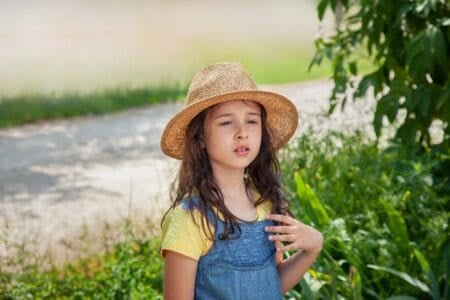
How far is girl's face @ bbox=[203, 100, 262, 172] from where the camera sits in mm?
2639

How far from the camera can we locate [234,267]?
104 inches

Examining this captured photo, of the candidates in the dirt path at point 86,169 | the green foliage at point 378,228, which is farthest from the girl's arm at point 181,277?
the dirt path at point 86,169

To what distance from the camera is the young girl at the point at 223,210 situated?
261 centimetres

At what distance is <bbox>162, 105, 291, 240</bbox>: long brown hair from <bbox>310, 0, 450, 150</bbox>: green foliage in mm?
1131

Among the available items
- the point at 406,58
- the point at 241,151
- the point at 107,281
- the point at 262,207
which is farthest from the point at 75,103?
the point at 241,151

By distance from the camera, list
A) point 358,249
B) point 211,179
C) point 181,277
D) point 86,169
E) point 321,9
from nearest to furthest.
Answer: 1. point 181,277
2. point 211,179
3. point 358,249
4. point 321,9
5. point 86,169

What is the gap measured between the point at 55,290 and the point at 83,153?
16.0 feet

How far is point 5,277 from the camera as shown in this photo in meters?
4.38

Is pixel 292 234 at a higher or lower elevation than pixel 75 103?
higher

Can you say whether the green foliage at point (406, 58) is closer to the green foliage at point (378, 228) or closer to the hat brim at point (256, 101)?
the green foliage at point (378, 228)

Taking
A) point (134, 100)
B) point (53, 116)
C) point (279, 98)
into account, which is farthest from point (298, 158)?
point (134, 100)

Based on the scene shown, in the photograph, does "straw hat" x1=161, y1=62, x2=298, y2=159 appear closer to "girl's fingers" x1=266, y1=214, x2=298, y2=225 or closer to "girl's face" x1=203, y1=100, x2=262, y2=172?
"girl's face" x1=203, y1=100, x2=262, y2=172

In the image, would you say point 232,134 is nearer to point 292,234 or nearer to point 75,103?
point 292,234

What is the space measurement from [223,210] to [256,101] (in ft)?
1.05
